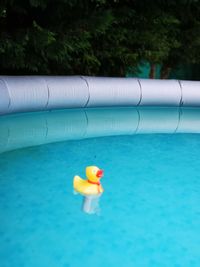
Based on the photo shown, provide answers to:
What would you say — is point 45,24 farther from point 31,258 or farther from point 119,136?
point 31,258

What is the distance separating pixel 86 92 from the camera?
6.88m

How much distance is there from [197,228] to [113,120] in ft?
11.7

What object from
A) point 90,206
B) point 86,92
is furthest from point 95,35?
point 90,206

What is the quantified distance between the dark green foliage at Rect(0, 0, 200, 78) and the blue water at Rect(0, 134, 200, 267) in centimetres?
216

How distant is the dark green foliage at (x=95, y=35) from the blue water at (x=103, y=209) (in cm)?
216

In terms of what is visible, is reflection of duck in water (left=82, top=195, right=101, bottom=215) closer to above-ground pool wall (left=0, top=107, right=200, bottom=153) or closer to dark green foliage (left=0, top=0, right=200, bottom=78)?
above-ground pool wall (left=0, top=107, right=200, bottom=153)

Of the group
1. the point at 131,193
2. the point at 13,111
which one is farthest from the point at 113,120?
the point at 131,193

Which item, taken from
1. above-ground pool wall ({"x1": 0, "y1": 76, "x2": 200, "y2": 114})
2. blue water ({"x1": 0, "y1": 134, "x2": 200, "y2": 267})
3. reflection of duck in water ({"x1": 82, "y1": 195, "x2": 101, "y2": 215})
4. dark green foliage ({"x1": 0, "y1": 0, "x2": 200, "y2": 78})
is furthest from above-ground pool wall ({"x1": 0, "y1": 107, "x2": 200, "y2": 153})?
reflection of duck in water ({"x1": 82, "y1": 195, "x2": 101, "y2": 215})

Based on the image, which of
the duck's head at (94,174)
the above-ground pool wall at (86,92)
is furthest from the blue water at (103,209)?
the above-ground pool wall at (86,92)

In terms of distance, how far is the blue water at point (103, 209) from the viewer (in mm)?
2809

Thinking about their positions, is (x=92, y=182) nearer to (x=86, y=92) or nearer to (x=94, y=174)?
(x=94, y=174)

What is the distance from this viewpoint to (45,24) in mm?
6824

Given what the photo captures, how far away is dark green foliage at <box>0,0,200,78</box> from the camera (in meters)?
6.29

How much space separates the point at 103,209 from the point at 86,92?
3735 mm
